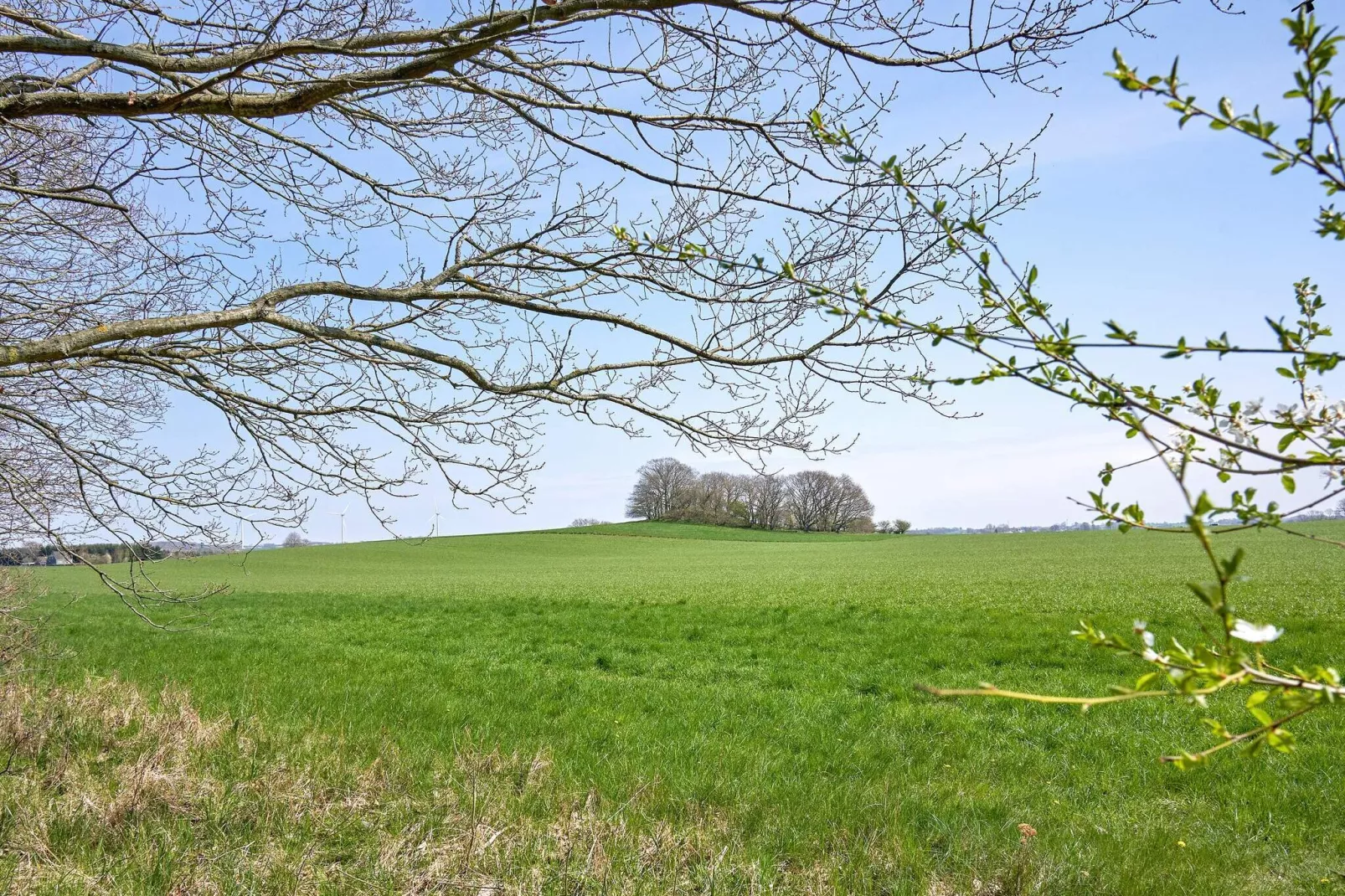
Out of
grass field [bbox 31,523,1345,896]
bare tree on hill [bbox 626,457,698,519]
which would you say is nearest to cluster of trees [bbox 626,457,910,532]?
bare tree on hill [bbox 626,457,698,519]

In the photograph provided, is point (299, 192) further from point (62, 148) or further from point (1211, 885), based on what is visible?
point (1211, 885)

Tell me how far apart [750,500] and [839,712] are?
7681 centimetres

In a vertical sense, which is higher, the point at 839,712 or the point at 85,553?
the point at 85,553

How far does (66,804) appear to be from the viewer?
473cm

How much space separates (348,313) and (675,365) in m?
2.32

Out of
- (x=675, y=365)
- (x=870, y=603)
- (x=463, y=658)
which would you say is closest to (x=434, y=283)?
(x=675, y=365)

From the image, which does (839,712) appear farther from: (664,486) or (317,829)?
(664,486)

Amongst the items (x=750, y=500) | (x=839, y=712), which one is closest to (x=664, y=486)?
(x=750, y=500)

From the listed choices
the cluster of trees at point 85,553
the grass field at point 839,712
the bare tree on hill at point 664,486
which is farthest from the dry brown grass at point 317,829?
the bare tree on hill at point 664,486

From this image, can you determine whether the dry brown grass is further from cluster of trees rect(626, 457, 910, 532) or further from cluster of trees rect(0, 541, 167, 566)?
cluster of trees rect(626, 457, 910, 532)

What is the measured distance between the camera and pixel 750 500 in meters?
85.2

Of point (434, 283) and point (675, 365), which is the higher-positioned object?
point (434, 283)

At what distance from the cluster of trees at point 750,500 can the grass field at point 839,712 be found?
191ft

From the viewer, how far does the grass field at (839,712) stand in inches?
192
